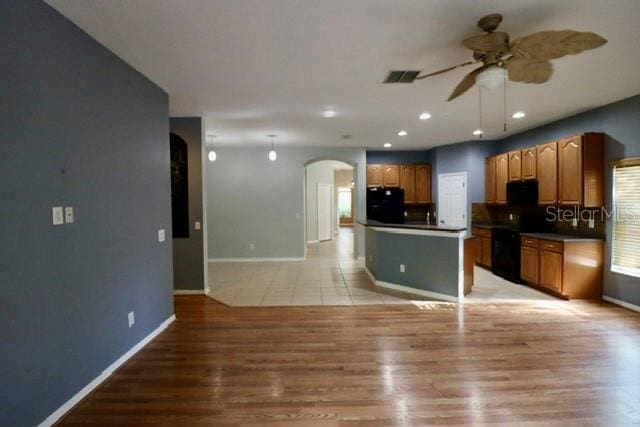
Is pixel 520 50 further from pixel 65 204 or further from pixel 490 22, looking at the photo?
pixel 65 204

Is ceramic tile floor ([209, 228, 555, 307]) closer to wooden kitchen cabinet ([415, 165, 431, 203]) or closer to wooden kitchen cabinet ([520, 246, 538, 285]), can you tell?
wooden kitchen cabinet ([520, 246, 538, 285])

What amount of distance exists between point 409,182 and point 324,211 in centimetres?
433

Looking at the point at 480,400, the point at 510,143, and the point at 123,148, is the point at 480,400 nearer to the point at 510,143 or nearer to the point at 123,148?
the point at 123,148

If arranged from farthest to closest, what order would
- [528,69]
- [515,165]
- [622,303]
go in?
[515,165] < [622,303] < [528,69]

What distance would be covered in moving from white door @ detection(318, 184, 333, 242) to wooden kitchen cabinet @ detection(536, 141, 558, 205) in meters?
7.12

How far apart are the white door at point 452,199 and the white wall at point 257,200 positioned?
80.4 inches

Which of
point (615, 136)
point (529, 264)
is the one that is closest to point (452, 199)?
point (529, 264)

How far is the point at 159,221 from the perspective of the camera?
3590 millimetres

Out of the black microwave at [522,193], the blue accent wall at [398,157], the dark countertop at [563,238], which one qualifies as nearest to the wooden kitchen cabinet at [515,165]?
the black microwave at [522,193]

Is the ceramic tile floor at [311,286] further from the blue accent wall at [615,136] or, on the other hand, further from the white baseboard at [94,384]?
the white baseboard at [94,384]

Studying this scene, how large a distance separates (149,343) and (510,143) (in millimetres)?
7143

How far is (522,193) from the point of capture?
5707 millimetres

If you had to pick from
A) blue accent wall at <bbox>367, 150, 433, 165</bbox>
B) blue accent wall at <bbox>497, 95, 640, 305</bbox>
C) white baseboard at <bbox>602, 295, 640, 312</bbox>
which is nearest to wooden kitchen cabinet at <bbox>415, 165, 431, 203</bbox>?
blue accent wall at <bbox>367, 150, 433, 165</bbox>

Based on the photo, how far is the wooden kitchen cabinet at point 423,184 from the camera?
8.05 metres
